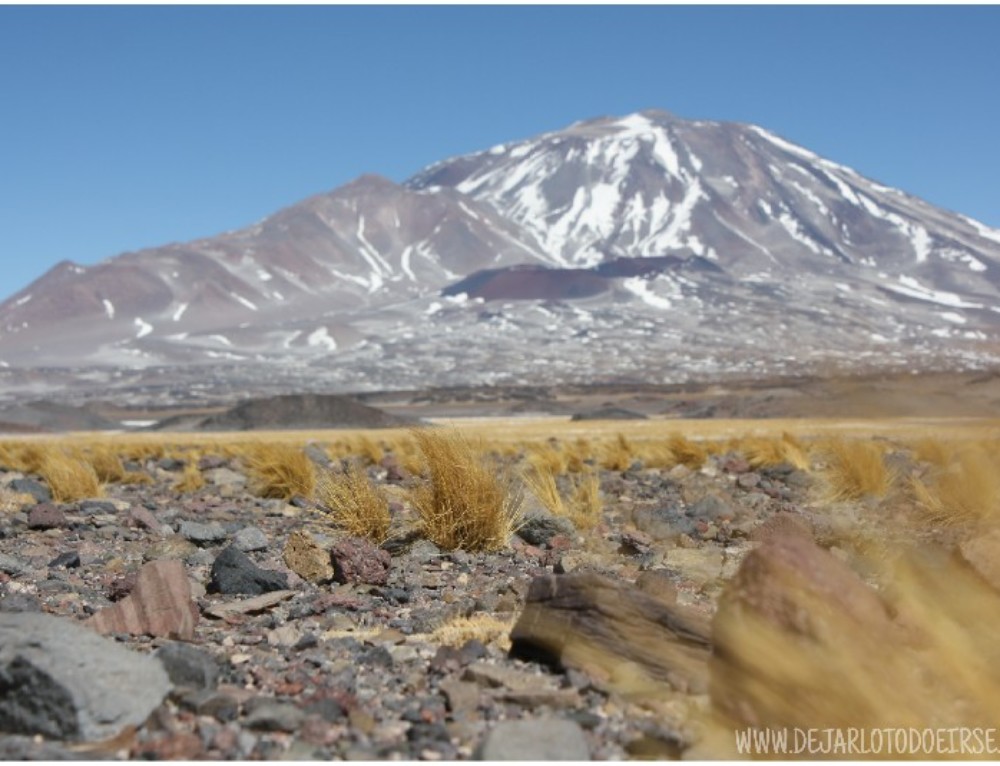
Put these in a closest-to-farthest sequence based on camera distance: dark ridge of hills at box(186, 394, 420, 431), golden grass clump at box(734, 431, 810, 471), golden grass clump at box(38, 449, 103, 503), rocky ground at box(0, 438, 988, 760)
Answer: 1. rocky ground at box(0, 438, 988, 760)
2. golden grass clump at box(38, 449, 103, 503)
3. golden grass clump at box(734, 431, 810, 471)
4. dark ridge of hills at box(186, 394, 420, 431)

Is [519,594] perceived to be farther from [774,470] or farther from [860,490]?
[774,470]

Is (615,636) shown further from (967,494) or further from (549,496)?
(549,496)

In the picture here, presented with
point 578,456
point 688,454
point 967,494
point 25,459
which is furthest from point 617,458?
point 25,459

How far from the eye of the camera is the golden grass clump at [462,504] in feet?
22.0

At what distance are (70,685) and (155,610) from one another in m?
1.36

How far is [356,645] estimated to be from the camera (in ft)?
14.4

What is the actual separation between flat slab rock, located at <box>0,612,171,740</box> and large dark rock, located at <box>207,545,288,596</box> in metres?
2.01

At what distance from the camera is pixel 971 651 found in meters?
3.71

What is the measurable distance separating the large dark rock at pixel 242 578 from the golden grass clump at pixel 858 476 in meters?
5.77

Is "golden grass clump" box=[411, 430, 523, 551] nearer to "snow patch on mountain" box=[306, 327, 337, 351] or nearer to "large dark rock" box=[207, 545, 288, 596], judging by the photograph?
"large dark rock" box=[207, 545, 288, 596]

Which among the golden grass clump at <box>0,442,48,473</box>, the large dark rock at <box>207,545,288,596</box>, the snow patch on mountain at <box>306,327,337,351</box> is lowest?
the large dark rock at <box>207,545,288,596</box>

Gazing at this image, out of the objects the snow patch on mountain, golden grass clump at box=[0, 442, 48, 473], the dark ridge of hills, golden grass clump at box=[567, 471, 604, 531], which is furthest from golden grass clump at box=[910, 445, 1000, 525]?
the snow patch on mountain

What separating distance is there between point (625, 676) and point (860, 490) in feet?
22.0

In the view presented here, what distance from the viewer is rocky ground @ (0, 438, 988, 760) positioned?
325cm
